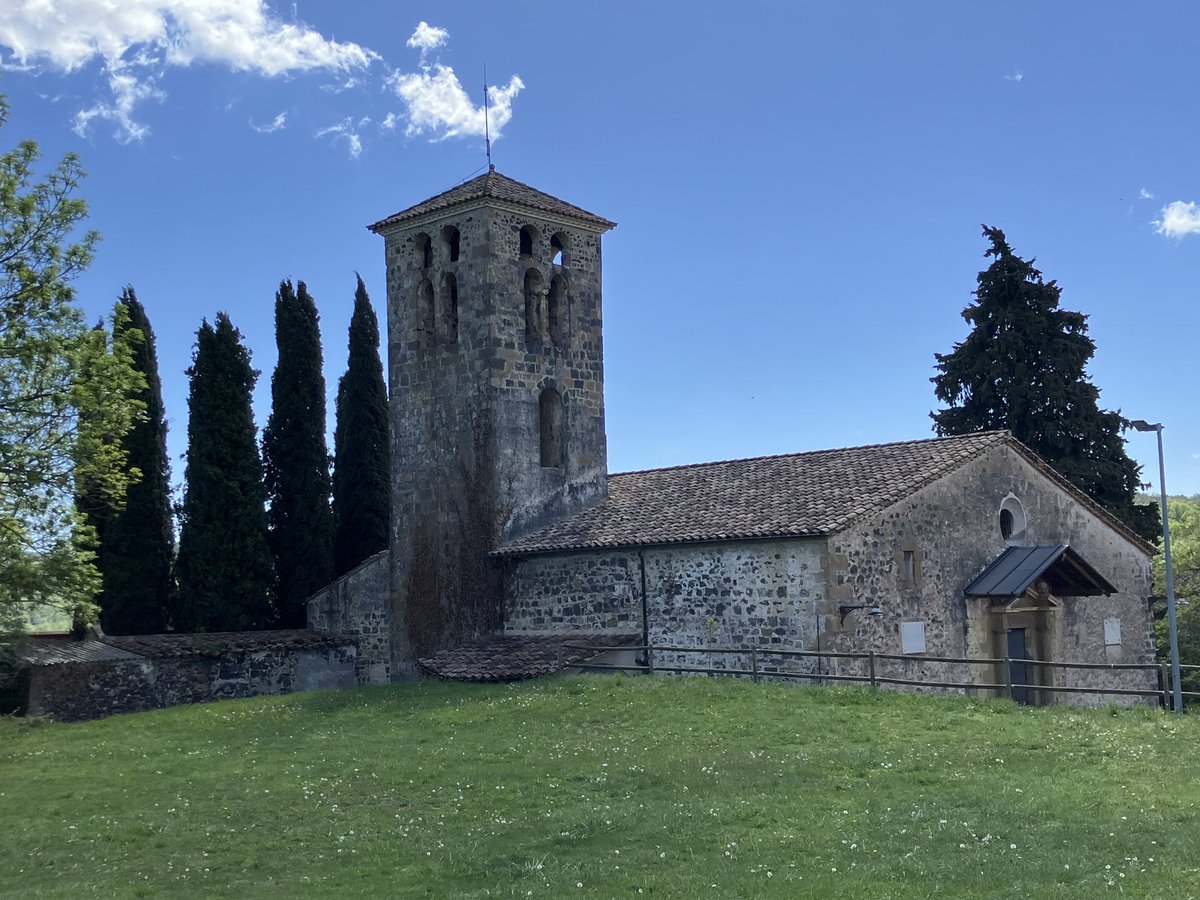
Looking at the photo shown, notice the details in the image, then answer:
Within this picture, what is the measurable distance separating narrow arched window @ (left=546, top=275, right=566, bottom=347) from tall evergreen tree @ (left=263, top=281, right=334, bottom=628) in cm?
884

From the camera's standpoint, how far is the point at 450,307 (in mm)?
30938

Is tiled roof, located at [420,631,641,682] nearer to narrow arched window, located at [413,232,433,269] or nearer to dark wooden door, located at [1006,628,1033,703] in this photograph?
dark wooden door, located at [1006,628,1033,703]

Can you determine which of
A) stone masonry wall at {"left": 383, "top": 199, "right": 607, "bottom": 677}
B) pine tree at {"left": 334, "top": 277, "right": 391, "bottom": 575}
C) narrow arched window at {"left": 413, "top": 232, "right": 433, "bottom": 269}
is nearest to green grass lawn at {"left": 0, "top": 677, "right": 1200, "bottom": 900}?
stone masonry wall at {"left": 383, "top": 199, "right": 607, "bottom": 677}

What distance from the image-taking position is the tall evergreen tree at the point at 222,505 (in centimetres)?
3262

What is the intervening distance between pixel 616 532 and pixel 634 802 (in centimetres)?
1357

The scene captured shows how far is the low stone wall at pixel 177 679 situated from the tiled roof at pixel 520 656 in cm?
433

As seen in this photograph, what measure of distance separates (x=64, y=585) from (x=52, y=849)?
32.1 feet

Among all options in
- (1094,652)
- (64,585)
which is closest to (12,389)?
(64,585)

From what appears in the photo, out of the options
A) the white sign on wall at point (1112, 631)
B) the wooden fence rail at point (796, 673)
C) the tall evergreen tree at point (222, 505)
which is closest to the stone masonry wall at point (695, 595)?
the wooden fence rail at point (796, 673)

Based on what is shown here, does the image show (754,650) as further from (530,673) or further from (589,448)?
(589,448)

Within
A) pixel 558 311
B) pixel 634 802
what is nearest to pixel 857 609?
pixel 634 802

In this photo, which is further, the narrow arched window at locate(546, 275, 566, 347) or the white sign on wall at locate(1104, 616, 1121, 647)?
the narrow arched window at locate(546, 275, 566, 347)

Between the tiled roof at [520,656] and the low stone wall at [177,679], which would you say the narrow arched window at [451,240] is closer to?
the tiled roof at [520,656]

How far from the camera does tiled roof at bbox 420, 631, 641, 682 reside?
2480 centimetres
